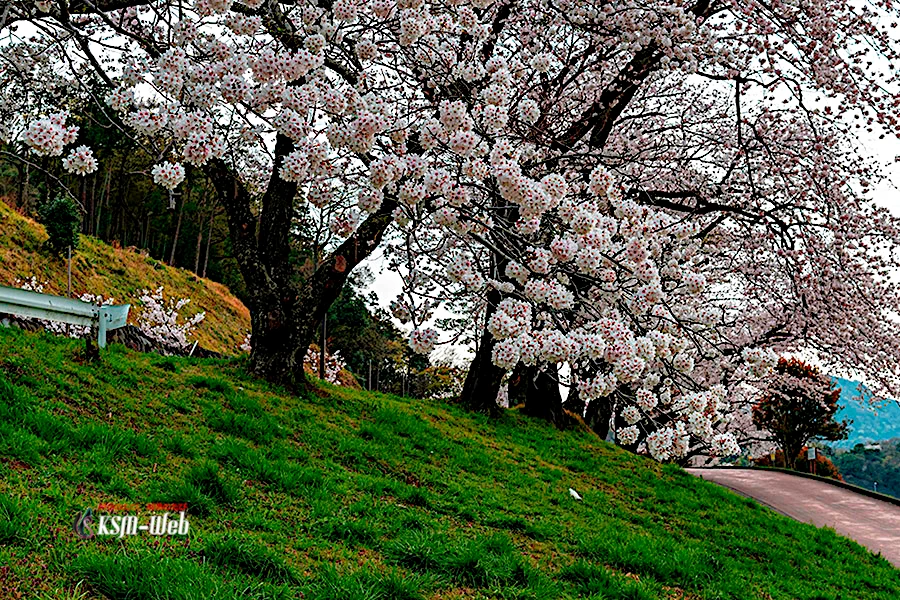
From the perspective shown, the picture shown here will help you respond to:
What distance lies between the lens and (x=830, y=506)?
13.2 m

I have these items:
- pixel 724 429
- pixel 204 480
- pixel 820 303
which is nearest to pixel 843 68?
pixel 820 303

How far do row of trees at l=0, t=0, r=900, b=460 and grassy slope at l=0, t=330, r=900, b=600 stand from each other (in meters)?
1.06

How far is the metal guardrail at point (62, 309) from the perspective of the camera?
7.46 meters

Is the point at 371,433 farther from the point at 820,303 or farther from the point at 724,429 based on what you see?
the point at 724,429

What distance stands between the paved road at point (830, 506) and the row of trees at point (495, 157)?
3.12m

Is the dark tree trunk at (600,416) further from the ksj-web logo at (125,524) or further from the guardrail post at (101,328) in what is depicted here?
the ksj-web logo at (125,524)

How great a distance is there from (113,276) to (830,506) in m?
18.4

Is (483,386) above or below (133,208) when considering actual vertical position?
below

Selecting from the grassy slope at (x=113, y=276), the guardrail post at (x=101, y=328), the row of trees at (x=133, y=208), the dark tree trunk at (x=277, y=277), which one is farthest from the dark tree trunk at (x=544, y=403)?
the row of trees at (x=133, y=208)

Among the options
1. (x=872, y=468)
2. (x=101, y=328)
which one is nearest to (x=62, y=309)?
(x=101, y=328)

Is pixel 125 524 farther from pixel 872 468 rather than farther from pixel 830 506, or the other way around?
pixel 872 468

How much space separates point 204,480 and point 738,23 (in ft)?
25.7

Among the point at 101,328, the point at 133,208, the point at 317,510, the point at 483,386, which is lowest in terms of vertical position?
the point at 317,510

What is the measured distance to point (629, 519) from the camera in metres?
7.41
